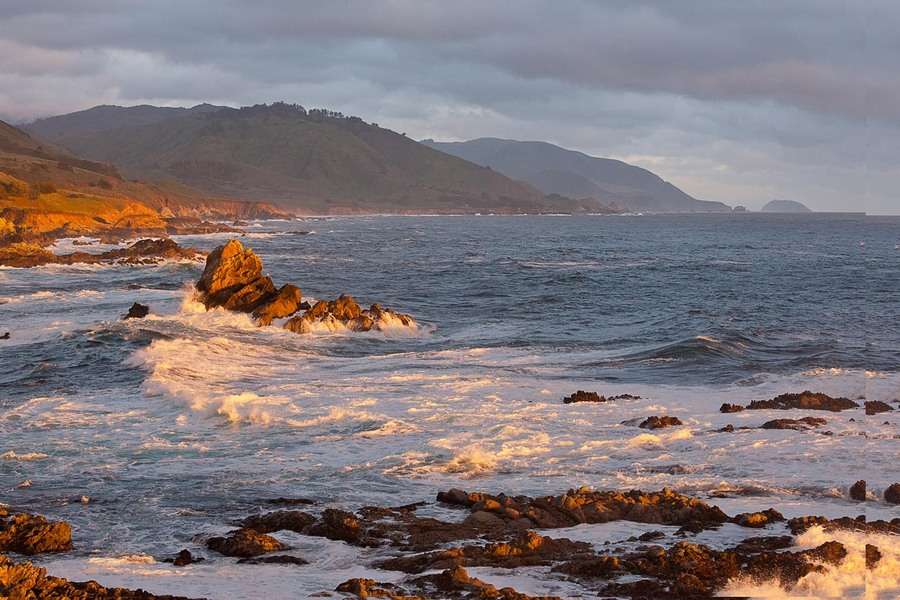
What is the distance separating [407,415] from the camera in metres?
22.5

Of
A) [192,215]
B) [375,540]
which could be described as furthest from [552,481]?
[192,215]

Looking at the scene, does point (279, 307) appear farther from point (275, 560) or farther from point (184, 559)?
point (275, 560)

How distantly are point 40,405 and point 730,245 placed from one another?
104m

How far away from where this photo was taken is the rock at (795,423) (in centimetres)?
2017

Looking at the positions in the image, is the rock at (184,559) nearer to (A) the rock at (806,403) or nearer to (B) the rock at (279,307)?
(A) the rock at (806,403)

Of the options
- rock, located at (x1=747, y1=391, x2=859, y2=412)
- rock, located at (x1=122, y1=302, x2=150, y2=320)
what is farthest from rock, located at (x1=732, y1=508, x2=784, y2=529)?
rock, located at (x1=122, y1=302, x2=150, y2=320)

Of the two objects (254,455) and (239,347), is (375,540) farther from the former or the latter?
(239,347)

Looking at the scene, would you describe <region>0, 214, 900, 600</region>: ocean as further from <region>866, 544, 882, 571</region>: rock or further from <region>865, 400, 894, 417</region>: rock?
<region>865, 400, 894, 417</region>: rock

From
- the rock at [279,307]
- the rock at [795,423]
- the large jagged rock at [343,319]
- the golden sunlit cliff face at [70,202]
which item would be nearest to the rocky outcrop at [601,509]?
the rock at [795,423]

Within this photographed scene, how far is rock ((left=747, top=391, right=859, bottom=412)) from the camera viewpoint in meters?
22.6

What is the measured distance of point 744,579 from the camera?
11.5 meters

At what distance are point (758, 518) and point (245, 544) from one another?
282 inches

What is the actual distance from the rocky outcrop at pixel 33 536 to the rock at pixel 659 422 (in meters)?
11.9

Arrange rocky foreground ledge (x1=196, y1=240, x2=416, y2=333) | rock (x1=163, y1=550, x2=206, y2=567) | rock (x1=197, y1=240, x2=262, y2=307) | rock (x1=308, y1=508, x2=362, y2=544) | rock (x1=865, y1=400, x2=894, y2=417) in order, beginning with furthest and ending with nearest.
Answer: rock (x1=197, y1=240, x2=262, y2=307)
rocky foreground ledge (x1=196, y1=240, x2=416, y2=333)
rock (x1=865, y1=400, x2=894, y2=417)
rock (x1=308, y1=508, x2=362, y2=544)
rock (x1=163, y1=550, x2=206, y2=567)
